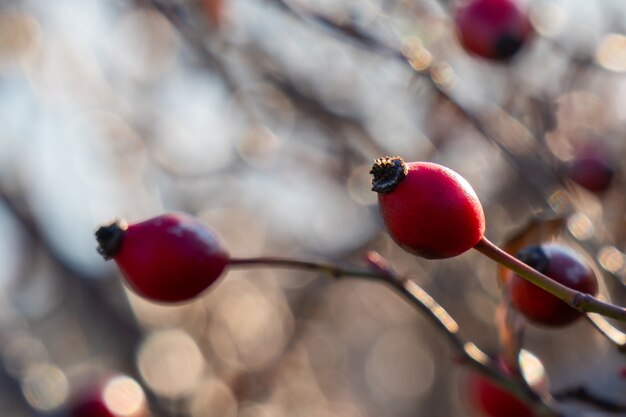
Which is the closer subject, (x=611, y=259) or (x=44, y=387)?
(x=611, y=259)

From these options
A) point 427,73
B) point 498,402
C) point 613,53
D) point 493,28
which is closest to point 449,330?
point 498,402

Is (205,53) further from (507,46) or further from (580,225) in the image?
(580,225)

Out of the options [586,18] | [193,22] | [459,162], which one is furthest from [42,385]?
[586,18]

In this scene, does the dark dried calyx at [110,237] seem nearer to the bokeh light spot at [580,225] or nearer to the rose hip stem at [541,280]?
the rose hip stem at [541,280]

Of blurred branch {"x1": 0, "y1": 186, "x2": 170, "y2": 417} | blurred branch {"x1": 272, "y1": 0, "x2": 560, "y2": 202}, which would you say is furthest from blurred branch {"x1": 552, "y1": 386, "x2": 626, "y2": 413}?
blurred branch {"x1": 0, "y1": 186, "x2": 170, "y2": 417}

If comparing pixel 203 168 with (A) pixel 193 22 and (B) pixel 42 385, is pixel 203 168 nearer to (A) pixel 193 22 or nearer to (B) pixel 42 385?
(A) pixel 193 22

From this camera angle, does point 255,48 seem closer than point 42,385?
No
